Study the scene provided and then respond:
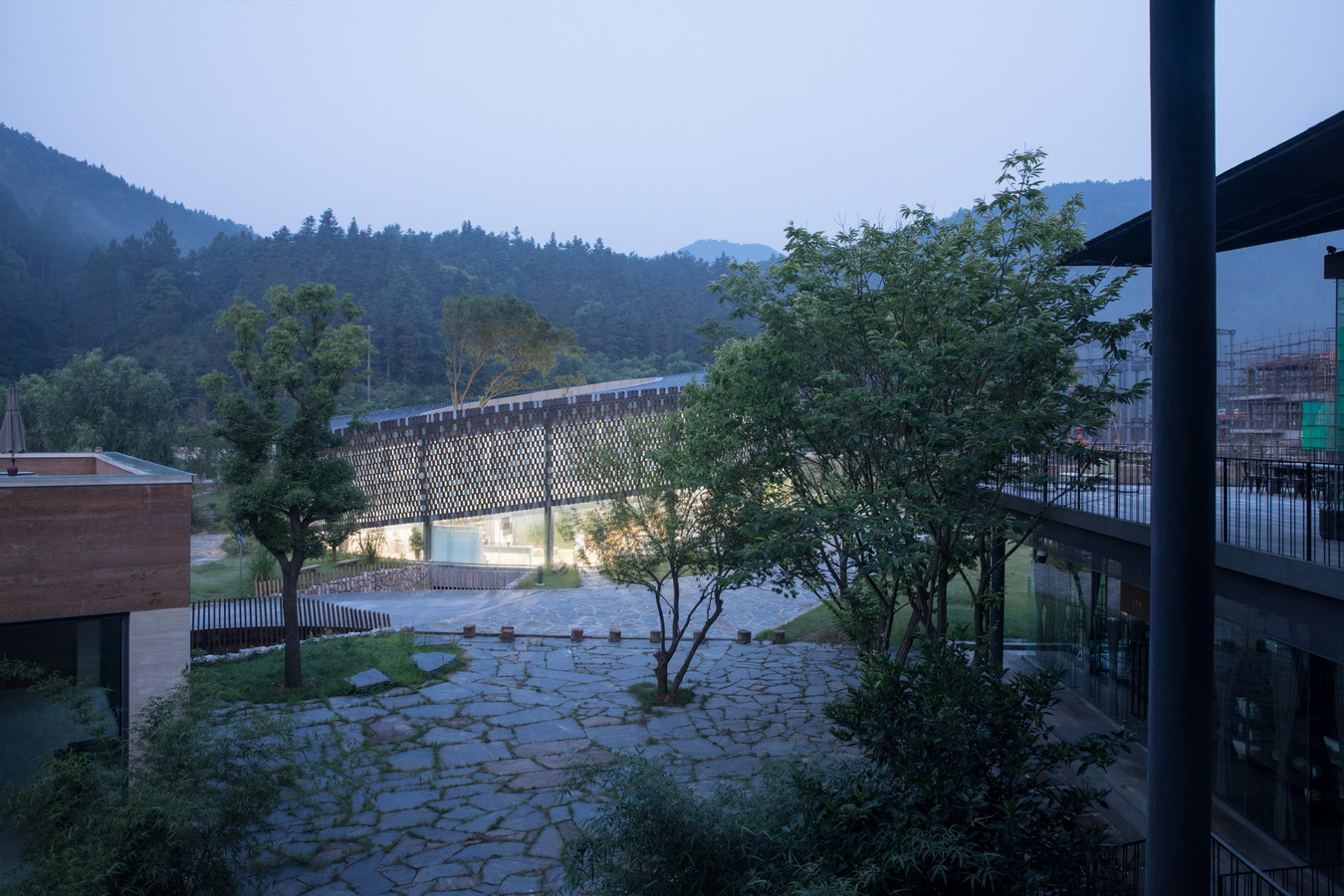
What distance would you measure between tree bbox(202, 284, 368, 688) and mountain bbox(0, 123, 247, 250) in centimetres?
7275

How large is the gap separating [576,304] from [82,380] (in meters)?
33.9

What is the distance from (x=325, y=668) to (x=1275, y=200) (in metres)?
15.0

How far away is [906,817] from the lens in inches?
179

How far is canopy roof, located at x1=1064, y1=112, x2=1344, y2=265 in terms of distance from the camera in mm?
7395

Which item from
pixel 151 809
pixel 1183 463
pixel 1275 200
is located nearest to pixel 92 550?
pixel 151 809

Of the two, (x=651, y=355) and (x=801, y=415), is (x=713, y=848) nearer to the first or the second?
(x=801, y=415)

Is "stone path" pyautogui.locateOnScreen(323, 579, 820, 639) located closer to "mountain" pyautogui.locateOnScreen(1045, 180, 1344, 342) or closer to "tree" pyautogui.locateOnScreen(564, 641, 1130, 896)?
"tree" pyautogui.locateOnScreen(564, 641, 1130, 896)

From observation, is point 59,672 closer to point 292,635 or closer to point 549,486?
point 292,635

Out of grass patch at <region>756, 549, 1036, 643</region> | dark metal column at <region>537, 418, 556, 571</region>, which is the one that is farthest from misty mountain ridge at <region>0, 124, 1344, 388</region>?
grass patch at <region>756, 549, 1036, 643</region>

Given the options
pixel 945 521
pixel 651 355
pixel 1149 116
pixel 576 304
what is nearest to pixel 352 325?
pixel 945 521

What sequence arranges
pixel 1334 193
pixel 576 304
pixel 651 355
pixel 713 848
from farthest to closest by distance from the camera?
pixel 576 304 → pixel 651 355 → pixel 1334 193 → pixel 713 848

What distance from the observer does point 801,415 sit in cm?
978

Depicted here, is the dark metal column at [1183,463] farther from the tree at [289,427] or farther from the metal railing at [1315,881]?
the tree at [289,427]

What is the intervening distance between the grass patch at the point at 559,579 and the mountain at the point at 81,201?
209 ft
